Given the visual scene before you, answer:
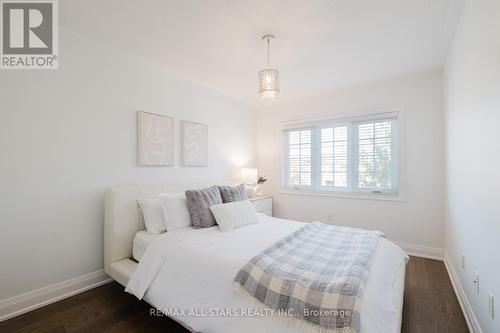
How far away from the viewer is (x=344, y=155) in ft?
12.5

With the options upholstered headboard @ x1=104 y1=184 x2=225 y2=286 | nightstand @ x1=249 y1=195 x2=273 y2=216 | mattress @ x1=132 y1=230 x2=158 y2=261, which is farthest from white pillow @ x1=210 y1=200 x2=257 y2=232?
nightstand @ x1=249 y1=195 x2=273 y2=216

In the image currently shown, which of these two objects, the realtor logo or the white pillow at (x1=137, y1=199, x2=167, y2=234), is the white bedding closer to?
the white pillow at (x1=137, y1=199, x2=167, y2=234)

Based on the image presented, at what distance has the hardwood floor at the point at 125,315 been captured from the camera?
175 centimetres

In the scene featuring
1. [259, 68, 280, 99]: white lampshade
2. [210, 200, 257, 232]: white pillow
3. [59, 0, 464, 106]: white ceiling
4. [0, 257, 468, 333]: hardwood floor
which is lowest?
[0, 257, 468, 333]: hardwood floor

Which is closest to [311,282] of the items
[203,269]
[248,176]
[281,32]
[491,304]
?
[203,269]

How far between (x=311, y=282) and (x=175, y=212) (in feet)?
5.25

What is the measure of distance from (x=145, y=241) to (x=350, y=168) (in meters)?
3.20

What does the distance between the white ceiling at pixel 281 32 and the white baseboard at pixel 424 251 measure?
2.46m

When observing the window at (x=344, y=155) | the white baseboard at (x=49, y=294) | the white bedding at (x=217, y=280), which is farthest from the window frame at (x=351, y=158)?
the white baseboard at (x=49, y=294)

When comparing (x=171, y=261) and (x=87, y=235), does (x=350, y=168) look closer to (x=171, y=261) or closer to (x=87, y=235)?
(x=171, y=261)

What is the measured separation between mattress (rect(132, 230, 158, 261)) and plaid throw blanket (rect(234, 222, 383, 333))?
1189 millimetres

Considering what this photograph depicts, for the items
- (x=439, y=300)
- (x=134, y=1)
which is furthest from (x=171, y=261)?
(x=439, y=300)

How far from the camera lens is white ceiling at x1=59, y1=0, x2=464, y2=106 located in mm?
1893

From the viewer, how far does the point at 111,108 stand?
98.3 inches
